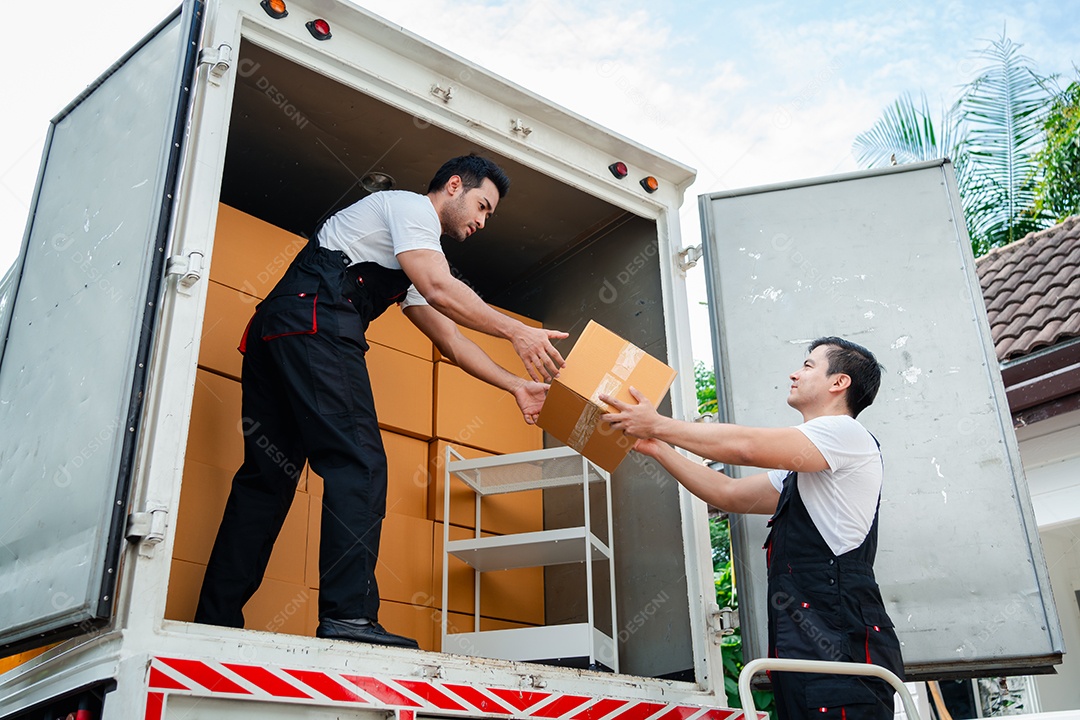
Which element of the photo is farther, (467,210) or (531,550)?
(531,550)

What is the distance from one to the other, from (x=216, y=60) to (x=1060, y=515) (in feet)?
16.7

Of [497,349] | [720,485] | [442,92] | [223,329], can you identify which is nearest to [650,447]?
[720,485]

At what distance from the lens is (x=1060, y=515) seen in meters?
5.79

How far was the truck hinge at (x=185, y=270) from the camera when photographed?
2467 millimetres

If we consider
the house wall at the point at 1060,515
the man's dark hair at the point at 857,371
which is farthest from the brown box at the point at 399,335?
the house wall at the point at 1060,515

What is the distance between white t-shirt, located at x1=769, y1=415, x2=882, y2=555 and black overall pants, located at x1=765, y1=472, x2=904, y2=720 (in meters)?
0.03

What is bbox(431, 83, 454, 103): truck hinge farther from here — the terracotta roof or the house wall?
the house wall

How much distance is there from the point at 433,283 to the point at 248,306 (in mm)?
879

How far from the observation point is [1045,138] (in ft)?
34.8

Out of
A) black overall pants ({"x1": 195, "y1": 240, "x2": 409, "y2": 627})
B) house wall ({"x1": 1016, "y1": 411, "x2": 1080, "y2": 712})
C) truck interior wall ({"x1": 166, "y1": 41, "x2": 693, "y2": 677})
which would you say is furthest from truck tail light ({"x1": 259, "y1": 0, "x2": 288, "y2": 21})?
house wall ({"x1": 1016, "y1": 411, "x2": 1080, "y2": 712})

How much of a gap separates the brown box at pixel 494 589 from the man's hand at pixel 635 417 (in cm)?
123

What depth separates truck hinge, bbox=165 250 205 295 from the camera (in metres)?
2.47

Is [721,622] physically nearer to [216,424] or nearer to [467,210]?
[467,210]

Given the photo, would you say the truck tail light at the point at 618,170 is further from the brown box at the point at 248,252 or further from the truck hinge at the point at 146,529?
the truck hinge at the point at 146,529
